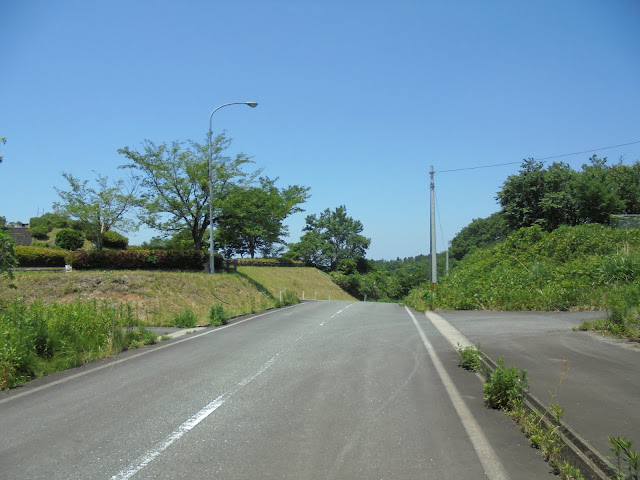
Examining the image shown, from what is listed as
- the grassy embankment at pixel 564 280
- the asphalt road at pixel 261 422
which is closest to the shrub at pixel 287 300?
the grassy embankment at pixel 564 280

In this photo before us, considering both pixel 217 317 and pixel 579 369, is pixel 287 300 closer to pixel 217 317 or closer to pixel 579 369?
pixel 217 317

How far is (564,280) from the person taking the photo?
66.7 feet

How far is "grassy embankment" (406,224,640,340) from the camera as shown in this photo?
40.6 feet

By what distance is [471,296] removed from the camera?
2245 cm

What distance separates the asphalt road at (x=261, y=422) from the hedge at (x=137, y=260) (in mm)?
19001

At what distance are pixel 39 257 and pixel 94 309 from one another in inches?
762

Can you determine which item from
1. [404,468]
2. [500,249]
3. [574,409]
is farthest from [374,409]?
[500,249]

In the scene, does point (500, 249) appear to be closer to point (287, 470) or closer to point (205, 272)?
point (205, 272)

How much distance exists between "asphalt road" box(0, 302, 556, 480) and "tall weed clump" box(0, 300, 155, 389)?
0.44m

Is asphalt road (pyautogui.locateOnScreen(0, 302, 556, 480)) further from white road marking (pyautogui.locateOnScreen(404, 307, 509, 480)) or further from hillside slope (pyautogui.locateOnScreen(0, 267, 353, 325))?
hillside slope (pyautogui.locateOnScreen(0, 267, 353, 325))

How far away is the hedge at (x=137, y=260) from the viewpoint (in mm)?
26922

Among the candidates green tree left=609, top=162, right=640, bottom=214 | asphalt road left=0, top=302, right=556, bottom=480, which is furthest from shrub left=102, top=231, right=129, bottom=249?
green tree left=609, top=162, right=640, bottom=214

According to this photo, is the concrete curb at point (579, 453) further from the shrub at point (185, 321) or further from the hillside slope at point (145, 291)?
the hillside slope at point (145, 291)

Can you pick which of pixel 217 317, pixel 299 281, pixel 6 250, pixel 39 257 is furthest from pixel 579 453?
pixel 299 281
